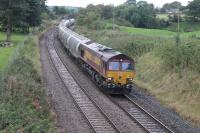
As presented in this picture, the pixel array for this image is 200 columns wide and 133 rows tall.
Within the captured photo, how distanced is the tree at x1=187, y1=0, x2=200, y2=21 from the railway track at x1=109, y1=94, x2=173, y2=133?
5198 centimetres

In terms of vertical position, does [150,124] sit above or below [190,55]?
below

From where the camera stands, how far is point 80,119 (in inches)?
978

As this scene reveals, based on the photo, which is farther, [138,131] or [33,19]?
[33,19]

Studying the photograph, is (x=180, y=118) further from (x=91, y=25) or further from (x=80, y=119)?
(x=91, y=25)

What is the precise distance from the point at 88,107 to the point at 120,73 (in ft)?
15.3

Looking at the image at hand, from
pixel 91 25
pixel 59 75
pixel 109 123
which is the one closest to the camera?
pixel 109 123

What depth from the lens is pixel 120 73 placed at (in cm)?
3139

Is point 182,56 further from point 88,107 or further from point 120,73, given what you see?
point 88,107

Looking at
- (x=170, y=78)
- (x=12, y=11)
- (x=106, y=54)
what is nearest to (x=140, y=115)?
(x=170, y=78)

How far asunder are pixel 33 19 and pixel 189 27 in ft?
94.1

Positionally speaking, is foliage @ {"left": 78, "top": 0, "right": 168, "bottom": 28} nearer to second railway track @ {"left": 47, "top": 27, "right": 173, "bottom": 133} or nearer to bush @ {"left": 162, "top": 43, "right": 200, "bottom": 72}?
bush @ {"left": 162, "top": 43, "right": 200, "bottom": 72}

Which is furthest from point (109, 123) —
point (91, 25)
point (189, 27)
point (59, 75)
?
point (91, 25)

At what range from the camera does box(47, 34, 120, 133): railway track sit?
23142 mm

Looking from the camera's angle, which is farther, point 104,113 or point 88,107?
point 88,107
